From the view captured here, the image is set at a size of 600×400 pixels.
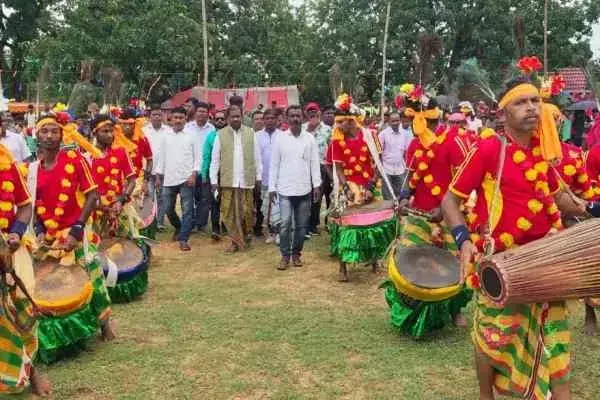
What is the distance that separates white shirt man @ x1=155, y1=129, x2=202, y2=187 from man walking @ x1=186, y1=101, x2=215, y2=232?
0.13m

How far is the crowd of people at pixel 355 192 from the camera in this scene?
145 inches

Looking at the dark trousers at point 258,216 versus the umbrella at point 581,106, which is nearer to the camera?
Result: the dark trousers at point 258,216

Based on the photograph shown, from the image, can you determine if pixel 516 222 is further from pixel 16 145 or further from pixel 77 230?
pixel 16 145

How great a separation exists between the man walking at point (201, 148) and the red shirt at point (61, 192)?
488 centimetres

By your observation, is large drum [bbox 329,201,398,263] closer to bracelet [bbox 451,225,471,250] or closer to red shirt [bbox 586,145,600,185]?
red shirt [bbox 586,145,600,185]

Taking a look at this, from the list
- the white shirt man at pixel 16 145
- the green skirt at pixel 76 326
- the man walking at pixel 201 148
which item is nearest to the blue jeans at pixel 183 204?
the man walking at pixel 201 148

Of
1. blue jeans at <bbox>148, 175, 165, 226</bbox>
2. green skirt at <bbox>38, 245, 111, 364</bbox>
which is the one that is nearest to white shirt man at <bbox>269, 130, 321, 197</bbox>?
blue jeans at <bbox>148, 175, 165, 226</bbox>

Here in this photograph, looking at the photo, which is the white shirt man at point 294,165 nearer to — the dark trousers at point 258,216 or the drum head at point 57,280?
the dark trousers at point 258,216

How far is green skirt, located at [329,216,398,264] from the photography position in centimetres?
750

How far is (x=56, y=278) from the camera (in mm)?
5016

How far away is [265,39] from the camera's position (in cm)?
3042

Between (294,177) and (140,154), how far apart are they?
7.31ft

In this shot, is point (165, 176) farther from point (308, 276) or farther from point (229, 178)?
point (308, 276)

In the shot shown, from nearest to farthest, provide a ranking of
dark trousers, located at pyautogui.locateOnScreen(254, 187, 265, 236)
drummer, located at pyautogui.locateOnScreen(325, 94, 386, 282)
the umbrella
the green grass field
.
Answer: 1. the green grass field
2. drummer, located at pyautogui.locateOnScreen(325, 94, 386, 282)
3. dark trousers, located at pyautogui.locateOnScreen(254, 187, 265, 236)
4. the umbrella
